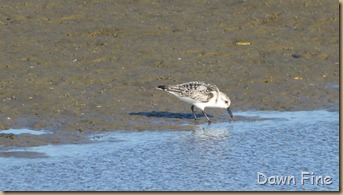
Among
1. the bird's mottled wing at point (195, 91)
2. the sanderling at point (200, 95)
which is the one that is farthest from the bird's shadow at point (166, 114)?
the bird's mottled wing at point (195, 91)

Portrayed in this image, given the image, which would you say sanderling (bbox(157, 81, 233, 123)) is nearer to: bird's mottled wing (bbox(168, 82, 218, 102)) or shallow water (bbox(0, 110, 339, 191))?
bird's mottled wing (bbox(168, 82, 218, 102))

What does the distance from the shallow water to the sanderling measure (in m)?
0.40

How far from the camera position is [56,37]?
21.1 m

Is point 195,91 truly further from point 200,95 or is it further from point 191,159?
point 191,159

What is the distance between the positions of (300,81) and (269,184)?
254 inches

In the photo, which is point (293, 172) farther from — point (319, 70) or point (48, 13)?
point (48, 13)

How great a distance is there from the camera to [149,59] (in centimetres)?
1998

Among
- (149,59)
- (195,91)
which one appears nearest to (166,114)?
(195,91)

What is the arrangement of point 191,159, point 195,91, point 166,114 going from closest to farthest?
1. point 191,159
2. point 195,91
3. point 166,114

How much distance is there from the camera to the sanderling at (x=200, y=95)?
55.1 feet

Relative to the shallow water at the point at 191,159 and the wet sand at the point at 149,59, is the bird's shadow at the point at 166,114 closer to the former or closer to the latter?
the wet sand at the point at 149,59

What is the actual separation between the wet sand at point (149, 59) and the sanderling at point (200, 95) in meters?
0.40

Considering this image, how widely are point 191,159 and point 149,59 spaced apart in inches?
236

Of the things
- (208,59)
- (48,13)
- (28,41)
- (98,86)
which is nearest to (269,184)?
(98,86)
